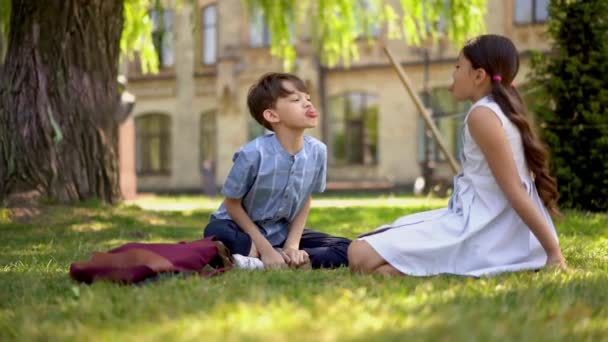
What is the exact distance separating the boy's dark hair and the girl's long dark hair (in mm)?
913

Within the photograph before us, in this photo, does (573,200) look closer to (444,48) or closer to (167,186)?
(444,48)

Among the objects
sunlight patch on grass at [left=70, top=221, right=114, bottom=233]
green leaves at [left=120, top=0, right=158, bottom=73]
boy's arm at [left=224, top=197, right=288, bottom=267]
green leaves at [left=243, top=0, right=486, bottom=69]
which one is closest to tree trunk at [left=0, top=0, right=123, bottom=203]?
sunlight patch on grass at [left=70, top=221, right=114, bottom=233]

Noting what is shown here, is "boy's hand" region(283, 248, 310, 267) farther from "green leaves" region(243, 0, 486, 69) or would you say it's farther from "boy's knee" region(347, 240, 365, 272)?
"green leaves" region(243, 0, 486, 69)

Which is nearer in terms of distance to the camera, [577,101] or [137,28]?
[577,101]

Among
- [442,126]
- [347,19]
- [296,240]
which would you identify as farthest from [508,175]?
[442,126]

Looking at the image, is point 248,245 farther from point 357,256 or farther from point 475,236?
point 475,236

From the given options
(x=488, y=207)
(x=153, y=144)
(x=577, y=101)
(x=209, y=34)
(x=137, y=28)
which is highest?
(x=209, y=34)

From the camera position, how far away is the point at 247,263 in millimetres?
3971

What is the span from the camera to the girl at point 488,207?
3.66 m

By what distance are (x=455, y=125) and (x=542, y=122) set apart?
14263mm

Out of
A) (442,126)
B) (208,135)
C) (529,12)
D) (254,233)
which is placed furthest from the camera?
(208,135)

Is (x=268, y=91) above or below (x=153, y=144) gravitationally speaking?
above

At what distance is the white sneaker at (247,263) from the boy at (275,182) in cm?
7

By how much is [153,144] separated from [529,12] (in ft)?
43.1
